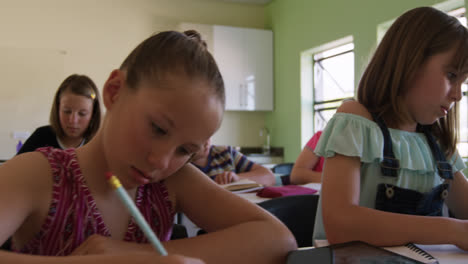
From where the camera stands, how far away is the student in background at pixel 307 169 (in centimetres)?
262

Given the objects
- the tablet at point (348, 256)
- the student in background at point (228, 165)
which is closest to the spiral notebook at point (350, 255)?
the tablet at point (348, 256)

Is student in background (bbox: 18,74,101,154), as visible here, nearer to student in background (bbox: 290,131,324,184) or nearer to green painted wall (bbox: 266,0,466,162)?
student in background (bbox: 290,131,324,184)

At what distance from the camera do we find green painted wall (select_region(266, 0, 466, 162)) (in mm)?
3531

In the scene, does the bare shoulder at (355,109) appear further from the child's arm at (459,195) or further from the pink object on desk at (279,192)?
the pink object on desk at (279,192)

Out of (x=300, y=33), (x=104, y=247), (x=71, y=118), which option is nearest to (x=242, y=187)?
(x=71, y=118)

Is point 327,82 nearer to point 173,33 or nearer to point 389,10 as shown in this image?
point 389,10

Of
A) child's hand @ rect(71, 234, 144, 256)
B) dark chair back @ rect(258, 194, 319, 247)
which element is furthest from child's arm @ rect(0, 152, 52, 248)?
dark chair back @ rect(258, 194, 319, 247)

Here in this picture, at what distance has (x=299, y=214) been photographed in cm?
131

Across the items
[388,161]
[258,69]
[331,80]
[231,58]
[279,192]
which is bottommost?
[279,192]

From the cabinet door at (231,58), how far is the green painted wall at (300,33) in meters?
0.55

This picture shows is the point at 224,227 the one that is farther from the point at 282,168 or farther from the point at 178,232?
the point at 282,168

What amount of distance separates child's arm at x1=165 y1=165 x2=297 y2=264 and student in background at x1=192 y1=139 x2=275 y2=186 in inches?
58.5

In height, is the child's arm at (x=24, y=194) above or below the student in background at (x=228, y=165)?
above

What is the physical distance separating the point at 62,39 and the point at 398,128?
462 cm
